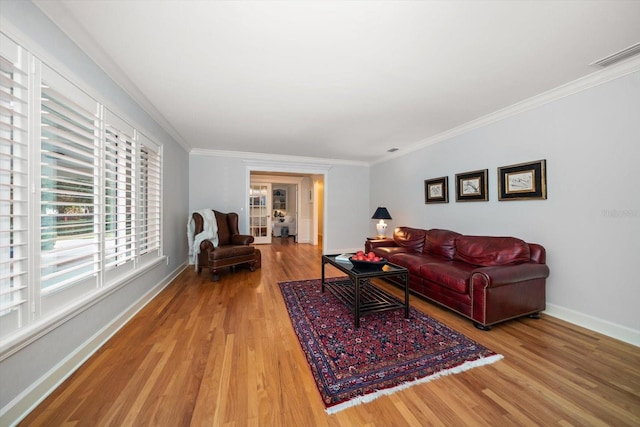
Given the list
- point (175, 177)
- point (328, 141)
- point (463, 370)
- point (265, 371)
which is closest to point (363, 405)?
point (265, 371)

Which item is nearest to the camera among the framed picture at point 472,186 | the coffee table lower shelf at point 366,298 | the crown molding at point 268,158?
the coffee table lower shelf at point 366,298

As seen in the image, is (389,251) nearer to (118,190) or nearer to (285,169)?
(285,169)

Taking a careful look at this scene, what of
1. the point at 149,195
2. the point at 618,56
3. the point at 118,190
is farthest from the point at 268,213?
the point at 618,56

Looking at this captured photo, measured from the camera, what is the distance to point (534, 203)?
273 centimetres

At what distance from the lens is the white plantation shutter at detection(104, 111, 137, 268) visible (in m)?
2.12

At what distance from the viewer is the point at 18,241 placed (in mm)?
1289

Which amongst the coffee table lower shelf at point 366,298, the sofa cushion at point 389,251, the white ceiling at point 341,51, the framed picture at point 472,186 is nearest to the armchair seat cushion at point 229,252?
the coffee table lower shelf at point 366,298

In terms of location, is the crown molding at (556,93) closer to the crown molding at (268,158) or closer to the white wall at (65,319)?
the crown molding at (268,158)

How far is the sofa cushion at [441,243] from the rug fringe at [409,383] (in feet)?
5.54

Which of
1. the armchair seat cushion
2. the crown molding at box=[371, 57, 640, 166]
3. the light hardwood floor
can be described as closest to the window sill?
the light hardwood floor

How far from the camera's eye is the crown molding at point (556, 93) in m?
2.04

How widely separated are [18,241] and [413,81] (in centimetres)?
313

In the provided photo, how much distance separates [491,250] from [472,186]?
1105mm

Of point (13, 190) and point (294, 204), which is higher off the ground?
point (294, 204)
